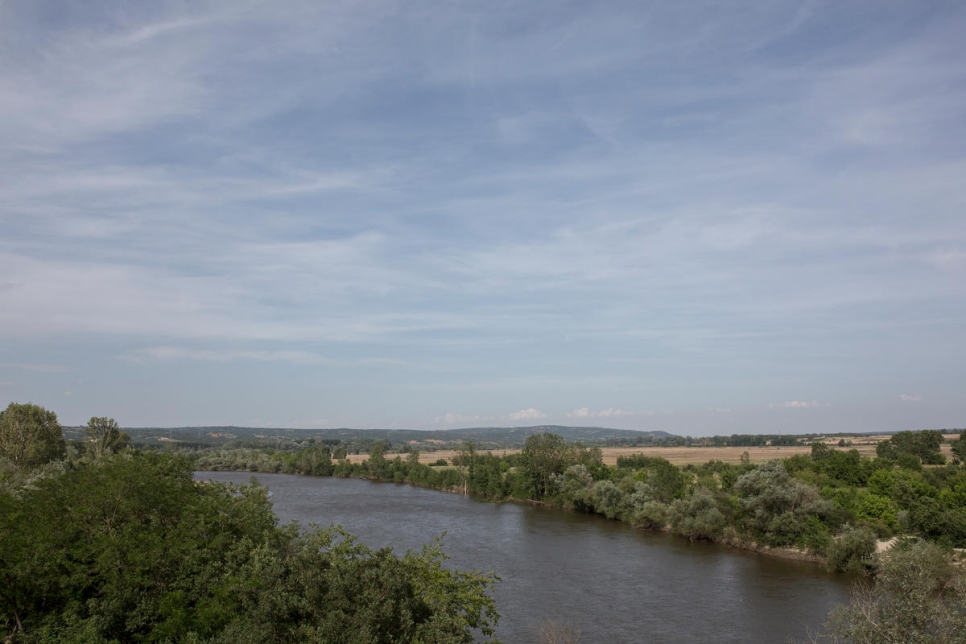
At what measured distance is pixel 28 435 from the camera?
222ft

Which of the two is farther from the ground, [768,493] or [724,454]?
[768,493]

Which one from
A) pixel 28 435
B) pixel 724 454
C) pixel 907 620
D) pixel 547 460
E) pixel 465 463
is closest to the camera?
pixel 907 620

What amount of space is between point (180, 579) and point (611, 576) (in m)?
27.6

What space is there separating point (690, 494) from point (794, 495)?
11.1m

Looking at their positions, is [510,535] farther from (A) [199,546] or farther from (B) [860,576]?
(A) [199,546]

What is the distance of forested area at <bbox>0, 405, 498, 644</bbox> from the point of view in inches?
554

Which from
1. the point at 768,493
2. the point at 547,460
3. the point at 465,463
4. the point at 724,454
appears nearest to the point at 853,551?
the point at 768,493

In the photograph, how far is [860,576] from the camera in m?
38.7

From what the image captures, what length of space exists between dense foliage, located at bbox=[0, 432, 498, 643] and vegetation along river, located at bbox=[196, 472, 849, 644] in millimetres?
12650

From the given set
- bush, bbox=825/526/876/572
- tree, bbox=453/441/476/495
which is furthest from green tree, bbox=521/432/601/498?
bush, bbox=825/526/876/572

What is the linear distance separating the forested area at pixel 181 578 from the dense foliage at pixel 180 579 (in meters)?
0.04

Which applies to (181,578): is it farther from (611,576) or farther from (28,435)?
(28,435)

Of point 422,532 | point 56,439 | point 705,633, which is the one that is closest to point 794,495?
point 705,633

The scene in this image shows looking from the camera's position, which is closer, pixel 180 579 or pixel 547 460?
pixel 180 579
